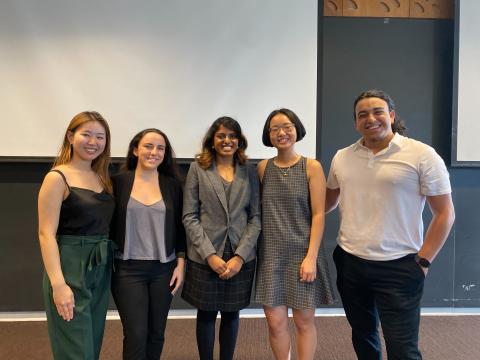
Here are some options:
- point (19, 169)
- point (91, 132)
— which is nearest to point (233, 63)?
point (91, 132)

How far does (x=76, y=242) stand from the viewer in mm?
1570

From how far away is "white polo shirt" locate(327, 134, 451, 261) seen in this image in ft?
5.12

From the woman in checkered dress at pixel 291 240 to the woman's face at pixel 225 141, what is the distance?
0.18 m

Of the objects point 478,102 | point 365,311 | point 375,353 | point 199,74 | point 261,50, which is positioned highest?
point 261,50

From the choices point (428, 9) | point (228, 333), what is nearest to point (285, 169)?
point (228, 333)

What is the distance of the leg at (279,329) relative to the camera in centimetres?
182

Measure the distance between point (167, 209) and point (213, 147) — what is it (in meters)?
0.39

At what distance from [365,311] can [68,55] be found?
2.72 meters

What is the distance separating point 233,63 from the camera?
9.34 ft

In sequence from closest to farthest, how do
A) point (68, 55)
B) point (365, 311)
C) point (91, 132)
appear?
point (91, 132)
point (365, 311)
point (68, 55)

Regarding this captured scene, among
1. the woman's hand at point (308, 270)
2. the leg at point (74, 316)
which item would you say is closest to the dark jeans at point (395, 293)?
the woman's hand at point (308, 270)

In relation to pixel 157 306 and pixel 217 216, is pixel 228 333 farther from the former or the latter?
pixel 217 216

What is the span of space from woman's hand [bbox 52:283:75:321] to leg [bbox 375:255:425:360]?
4.39 ft

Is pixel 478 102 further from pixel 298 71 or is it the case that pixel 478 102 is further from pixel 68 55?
pixel 68 55
